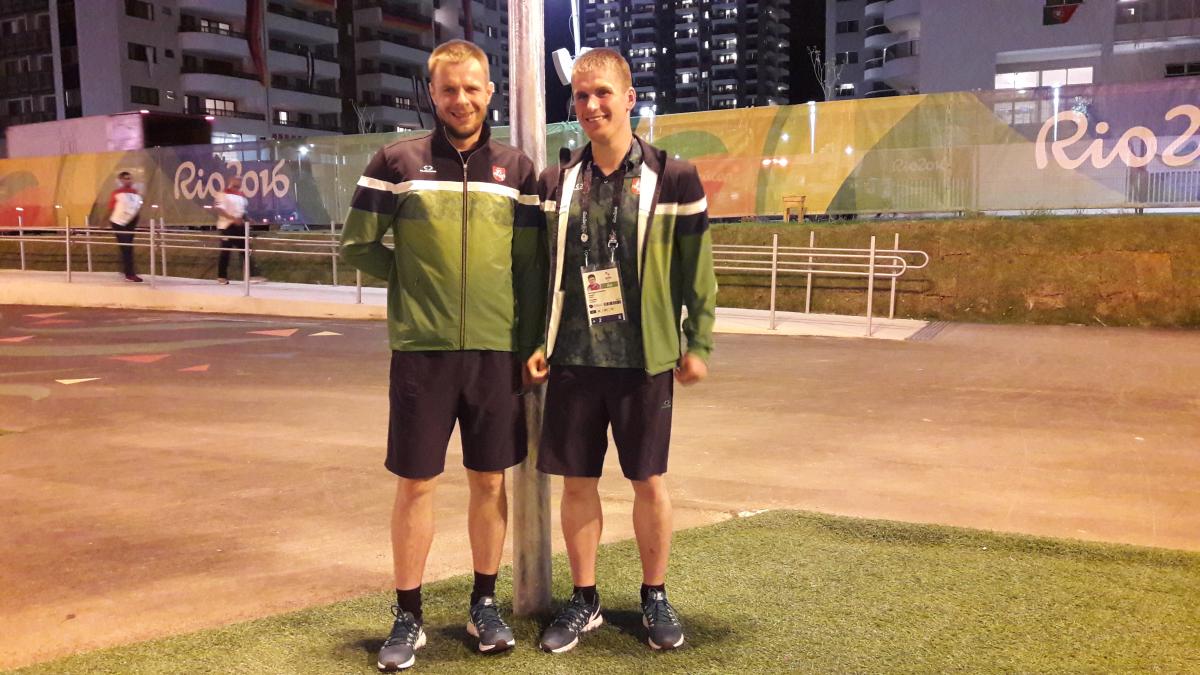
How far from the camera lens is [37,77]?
52.5 m

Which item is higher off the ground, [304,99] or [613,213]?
[304,99]

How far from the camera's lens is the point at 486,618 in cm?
284

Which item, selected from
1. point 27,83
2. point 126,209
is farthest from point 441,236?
point 27,83

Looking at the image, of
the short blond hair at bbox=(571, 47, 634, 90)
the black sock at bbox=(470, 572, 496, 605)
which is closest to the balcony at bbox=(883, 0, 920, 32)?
the short blond hair at bbox=(571, 47, 634, 90)

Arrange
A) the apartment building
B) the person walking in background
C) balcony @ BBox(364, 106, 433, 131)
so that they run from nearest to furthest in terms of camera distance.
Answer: the person walking in background → balcony @ BBox(364, 106, 433, 131) → the apartment building

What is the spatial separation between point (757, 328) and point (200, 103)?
163ft

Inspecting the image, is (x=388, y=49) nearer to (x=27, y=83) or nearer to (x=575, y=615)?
(x=27, y=83)

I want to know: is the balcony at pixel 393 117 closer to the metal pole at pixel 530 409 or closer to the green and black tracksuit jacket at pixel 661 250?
the metal pole at pixel 530 409

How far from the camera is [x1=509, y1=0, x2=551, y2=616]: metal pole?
293 centimetres

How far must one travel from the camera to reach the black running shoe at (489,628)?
2.78m

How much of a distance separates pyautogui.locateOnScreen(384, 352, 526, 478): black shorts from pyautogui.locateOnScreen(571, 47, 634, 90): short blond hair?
0.87m

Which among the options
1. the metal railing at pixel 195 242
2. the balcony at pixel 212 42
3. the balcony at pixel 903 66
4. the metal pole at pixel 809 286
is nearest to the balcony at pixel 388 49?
the balcony at pixel 212 42

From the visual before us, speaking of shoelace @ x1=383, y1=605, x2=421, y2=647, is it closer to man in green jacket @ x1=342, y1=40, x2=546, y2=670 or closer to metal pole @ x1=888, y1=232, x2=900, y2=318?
man in green jacket @ x1=342, y1=40, x2=546, y2=670

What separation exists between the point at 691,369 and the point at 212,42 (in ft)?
185
